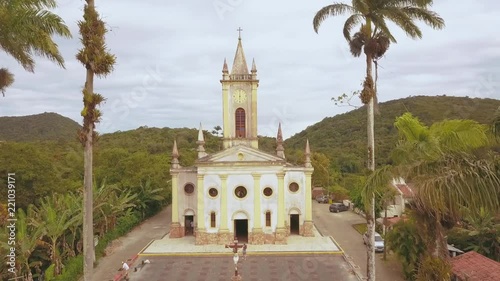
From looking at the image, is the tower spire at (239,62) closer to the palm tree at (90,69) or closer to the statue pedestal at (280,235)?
the statue pedestal at (280,235)

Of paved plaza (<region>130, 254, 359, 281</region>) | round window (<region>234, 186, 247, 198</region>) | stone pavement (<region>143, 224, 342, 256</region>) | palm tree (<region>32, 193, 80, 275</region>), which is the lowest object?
paved plaza (<region>130, 254, 359, 281</region>)

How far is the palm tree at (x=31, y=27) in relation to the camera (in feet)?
37.1

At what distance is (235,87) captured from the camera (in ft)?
105

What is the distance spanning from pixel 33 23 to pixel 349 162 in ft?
195

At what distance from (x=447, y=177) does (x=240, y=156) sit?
2145cm

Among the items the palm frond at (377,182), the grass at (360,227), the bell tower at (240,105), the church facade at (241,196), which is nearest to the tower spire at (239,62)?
the bell tower at (240,105)

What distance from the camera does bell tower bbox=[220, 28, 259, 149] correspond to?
104 feet

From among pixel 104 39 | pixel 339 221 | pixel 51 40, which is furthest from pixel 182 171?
pixel 104 39

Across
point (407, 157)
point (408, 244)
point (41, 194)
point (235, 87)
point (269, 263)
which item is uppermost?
point (235, 87)

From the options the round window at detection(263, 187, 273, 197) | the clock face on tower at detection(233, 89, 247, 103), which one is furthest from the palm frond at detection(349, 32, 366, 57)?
the clock face on tower at detection(233, 89, 247, 103)

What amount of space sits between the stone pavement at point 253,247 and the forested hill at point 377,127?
80.4 ft

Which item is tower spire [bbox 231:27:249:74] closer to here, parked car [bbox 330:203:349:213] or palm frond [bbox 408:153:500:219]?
parked car [bbox 330:203:349:213]

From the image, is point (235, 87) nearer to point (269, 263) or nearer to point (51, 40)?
point (269, 263)

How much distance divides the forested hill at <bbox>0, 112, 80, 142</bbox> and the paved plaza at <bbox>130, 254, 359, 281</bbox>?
57.8m
